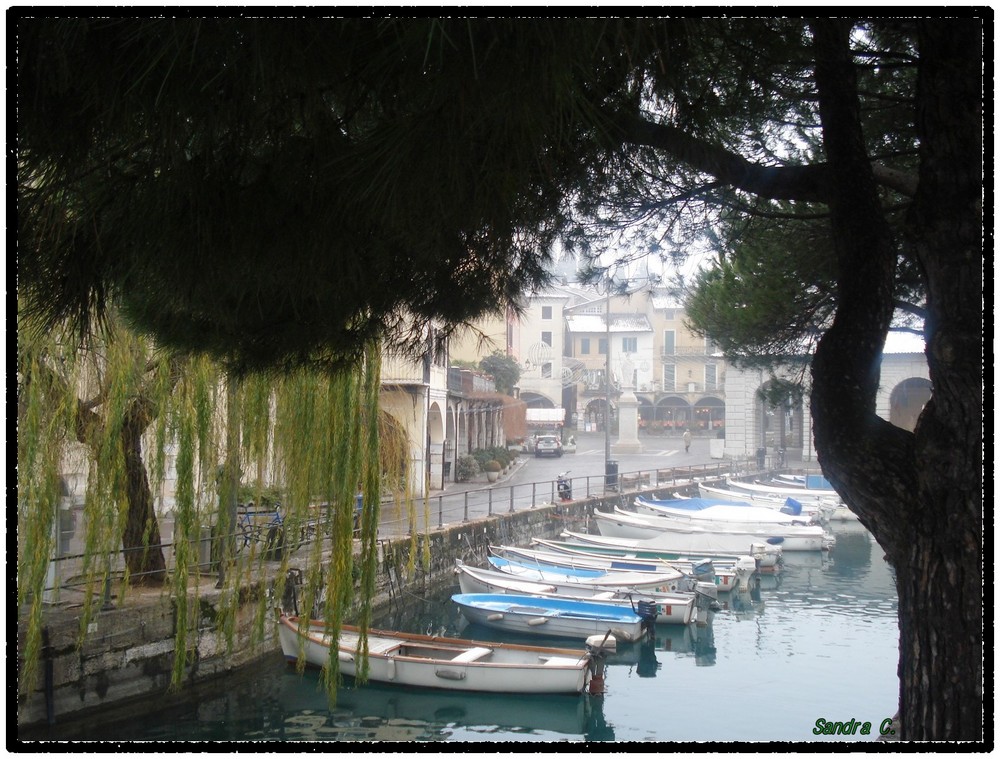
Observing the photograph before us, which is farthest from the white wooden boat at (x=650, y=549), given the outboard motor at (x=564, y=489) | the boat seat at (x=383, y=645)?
the boat seat at (x=383, y=645)

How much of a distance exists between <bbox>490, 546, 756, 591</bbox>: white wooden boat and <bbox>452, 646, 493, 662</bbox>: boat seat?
247 inches

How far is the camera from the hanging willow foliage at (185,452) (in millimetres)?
7129

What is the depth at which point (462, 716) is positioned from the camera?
10180 mm

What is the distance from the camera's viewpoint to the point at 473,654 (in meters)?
10.9

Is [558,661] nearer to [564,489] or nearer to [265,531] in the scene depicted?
[265,531]

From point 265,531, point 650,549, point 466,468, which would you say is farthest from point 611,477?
point 265,531

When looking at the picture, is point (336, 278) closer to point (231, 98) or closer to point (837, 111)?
point (231, 98)

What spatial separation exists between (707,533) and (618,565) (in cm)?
481

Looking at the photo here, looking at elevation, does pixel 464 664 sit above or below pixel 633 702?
above

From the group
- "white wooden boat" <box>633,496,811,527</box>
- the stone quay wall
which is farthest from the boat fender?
"white wooden boat" <box>633,496,811,527</box>

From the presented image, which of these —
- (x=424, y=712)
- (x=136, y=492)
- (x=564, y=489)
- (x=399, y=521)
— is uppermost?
(x=136, y=492)

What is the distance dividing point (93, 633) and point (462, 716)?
3.93 m

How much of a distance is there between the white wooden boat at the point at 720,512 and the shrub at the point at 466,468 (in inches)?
189

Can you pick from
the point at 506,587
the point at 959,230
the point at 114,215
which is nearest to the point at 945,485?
the point at 959,230
